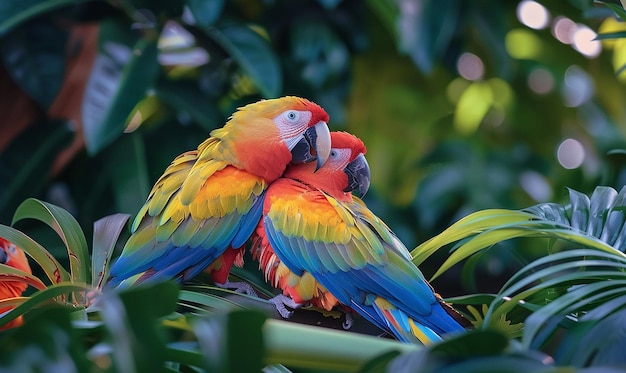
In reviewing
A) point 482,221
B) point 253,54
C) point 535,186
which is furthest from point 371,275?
point 535,186

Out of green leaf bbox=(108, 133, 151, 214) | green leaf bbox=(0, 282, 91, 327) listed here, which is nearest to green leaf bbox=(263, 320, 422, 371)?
green leaf bbox=(0, 282, 91, 327)

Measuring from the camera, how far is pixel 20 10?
4.68 ft

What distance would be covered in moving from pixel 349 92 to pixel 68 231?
1034mm

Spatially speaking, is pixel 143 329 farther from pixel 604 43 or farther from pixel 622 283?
pixel 604 43

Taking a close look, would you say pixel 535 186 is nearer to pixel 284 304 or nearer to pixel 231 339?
pixel 284 304

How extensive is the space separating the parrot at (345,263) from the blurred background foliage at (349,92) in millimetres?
510

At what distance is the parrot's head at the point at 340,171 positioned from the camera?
0.95 meters

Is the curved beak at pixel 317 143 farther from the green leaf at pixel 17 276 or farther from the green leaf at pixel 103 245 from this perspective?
the green leaf at pixel 17 276

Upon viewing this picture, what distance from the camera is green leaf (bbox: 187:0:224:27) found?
142 centimetres

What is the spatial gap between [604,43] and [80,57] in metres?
1.42

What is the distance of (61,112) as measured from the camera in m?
1.63

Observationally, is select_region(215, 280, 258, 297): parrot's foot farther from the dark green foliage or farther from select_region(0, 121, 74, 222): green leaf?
select_region(0, 121, 74, 222): green leaf

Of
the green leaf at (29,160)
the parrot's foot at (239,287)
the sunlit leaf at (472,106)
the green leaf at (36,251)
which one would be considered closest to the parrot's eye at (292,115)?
the parrot's foot at (239,287)

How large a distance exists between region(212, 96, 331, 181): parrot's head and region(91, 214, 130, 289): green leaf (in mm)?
168
